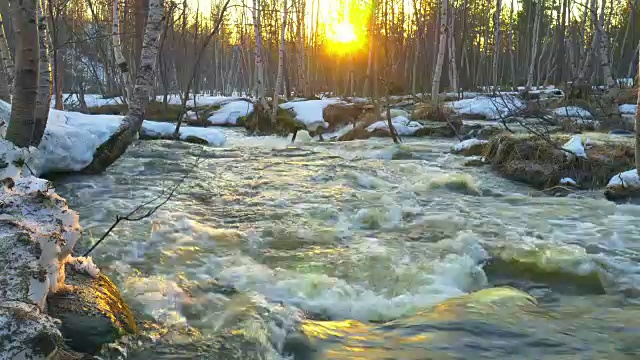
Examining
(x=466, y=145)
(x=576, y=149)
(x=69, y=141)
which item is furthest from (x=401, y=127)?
(x=69, y=141)

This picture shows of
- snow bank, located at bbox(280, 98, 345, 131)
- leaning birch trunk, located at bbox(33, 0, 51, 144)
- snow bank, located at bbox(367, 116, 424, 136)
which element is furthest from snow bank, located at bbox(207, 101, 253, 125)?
leaning birch trunk, located at bbox(33, 0, 51, 144)

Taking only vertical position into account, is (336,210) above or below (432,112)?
below

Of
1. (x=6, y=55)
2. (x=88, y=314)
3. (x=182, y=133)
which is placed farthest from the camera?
(x=182, y=133)

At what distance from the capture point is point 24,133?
14.7ft

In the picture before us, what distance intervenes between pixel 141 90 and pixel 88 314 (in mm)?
A: 5727

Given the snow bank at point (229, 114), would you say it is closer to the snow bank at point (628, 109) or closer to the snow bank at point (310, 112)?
the snow bank at point (310, 112)

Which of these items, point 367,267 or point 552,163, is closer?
point 367,267

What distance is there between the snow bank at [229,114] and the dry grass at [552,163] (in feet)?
43.9

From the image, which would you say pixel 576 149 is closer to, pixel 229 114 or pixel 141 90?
pixel 141 90

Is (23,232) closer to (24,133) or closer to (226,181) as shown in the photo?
(24,133)

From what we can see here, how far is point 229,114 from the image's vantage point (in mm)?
21359

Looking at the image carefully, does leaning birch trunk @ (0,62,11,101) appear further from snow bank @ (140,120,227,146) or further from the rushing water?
snow bank @ (140,120,227,146)

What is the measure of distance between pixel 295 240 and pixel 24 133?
8.88ft

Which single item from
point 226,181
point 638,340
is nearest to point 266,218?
point 226,181
